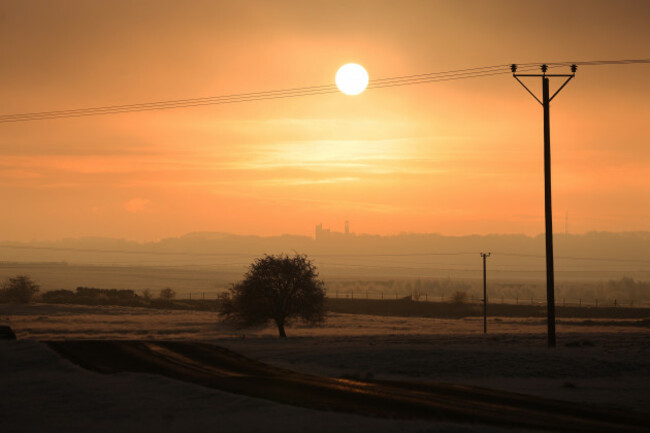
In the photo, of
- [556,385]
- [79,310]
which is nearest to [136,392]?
[556,385]

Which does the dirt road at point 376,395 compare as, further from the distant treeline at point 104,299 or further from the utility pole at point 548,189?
the distant treeline at point 104,299

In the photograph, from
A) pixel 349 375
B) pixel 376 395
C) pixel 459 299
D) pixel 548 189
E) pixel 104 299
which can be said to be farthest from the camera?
pixel 459 299

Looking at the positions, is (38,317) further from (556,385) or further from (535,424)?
(535,424)

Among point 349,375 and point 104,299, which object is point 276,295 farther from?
point 104,299

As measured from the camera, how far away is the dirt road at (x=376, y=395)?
2031 centimetres

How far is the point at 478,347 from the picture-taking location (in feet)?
129

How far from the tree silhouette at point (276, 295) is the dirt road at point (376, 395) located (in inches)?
1002

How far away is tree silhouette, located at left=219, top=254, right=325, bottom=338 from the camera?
204 ft

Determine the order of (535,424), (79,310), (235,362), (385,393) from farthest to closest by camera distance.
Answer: (79,310)
(235,362)
(385,393)
(535,424)

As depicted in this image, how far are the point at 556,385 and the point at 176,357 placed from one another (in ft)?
63.5

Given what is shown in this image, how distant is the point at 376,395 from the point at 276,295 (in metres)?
38.8

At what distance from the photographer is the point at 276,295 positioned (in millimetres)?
62469

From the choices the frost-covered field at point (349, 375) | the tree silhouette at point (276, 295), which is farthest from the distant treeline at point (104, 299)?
the frost-covered field at point (349, 375)

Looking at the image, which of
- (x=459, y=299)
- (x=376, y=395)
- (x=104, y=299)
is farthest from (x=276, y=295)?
(x=459, y=299)
